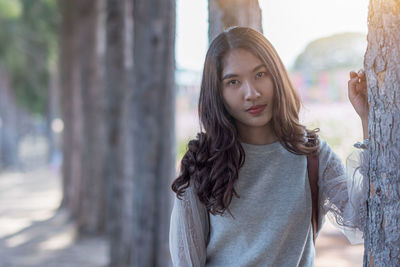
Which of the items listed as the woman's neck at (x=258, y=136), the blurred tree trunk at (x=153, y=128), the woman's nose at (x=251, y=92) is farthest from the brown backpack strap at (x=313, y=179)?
the blurred tree trunk at (x=153, y=128)

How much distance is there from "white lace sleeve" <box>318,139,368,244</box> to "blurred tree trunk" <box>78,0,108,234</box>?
6863 mm

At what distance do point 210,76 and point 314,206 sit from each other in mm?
609

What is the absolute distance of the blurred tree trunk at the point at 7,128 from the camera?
2152cm

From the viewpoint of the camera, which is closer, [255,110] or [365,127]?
[365,127]

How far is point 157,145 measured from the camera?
5070 mm

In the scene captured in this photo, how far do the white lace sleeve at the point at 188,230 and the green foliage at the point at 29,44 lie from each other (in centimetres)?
1455

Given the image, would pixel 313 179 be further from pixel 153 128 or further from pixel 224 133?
pixel 153 128

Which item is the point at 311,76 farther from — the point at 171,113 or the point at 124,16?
the point at 171,113

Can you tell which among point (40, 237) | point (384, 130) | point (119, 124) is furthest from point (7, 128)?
point (384, 130)

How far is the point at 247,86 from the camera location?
171 centimetres

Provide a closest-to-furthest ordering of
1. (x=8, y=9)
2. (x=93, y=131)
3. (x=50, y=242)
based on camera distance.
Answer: (x=50, y=242) < (x=93, y=131) < (x=8, y=9)

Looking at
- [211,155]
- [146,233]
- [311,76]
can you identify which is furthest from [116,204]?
[311,76]

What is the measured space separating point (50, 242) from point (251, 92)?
7.50 metres

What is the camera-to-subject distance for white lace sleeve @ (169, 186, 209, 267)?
1723 millimetres
